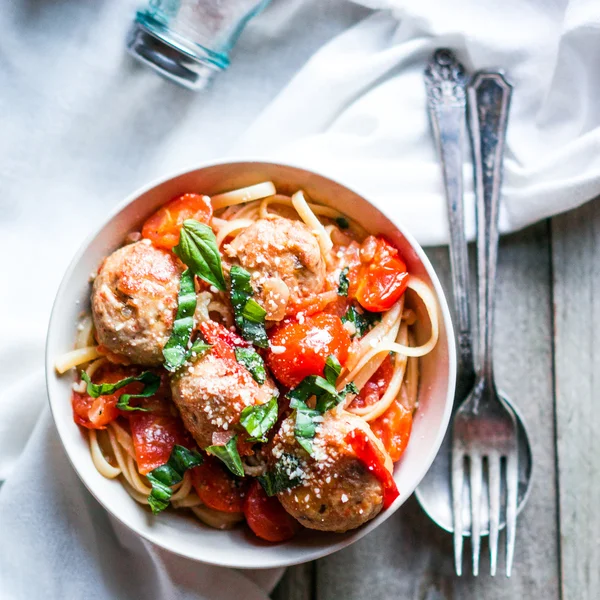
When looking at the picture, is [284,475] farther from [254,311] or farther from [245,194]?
[245,194]

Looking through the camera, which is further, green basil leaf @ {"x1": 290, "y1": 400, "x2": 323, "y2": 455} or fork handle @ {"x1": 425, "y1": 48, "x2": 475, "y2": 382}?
fork handle @ {"x1": 425, "y1": 48, "x2": 475, "y2": 382}

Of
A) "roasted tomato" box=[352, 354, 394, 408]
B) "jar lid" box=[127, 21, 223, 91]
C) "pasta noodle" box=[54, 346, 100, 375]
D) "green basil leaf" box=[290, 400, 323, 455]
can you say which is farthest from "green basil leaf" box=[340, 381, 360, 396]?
"jar lid" box=[127, 21, 223, 91]

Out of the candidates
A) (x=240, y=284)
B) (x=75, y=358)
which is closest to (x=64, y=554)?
(x=75, y=358)

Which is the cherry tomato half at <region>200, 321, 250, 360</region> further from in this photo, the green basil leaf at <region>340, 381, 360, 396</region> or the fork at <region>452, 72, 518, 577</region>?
the fork at <region>452, 72, 518, 577</region>

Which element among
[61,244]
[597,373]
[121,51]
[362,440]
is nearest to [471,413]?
[597,373]

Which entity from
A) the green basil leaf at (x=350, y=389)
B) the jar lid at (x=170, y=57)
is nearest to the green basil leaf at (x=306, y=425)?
the green basil leaf at (x=350, y=389)

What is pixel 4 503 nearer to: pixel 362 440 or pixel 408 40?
pixel 362 440
